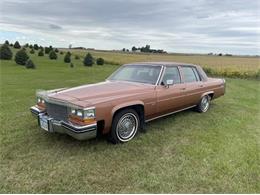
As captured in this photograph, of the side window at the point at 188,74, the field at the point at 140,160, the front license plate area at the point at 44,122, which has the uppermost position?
the side window at the point at 188,74

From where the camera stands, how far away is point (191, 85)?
626 centimetres

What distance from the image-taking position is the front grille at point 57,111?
13.5 feet

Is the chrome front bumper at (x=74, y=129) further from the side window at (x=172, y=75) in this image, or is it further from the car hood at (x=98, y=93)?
the side window at (x=172, y=75)

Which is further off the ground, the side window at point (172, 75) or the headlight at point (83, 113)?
the side window at point (172, 75)

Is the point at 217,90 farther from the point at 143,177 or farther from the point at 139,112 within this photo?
the point at 143,177

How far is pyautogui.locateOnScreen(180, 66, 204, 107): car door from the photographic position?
6137mm

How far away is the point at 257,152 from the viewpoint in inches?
173

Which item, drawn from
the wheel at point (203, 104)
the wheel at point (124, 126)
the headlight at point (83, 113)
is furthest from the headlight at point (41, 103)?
the wheel at point (203, 104)

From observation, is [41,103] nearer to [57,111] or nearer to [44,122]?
[44,122]

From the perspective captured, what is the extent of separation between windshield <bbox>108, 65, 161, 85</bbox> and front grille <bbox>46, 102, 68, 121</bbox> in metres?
1.88

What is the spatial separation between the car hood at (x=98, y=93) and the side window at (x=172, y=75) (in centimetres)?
55

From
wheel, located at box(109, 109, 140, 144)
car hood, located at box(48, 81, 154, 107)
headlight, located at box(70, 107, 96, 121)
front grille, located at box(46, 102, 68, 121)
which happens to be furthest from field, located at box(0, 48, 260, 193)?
car hood, located at box(48, 81, 154, 107)

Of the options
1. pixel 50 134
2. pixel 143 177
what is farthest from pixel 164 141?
pixel 50 134

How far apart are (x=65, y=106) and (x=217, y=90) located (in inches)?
203
